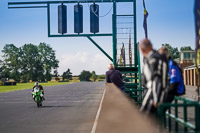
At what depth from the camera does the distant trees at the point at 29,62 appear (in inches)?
5679

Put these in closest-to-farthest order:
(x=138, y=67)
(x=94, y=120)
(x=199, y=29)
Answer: (x=199, y=29), (x=94, y=120), (x=138, y=67)

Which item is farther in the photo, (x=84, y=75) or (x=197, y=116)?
(x=84, y=75)

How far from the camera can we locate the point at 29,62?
154m

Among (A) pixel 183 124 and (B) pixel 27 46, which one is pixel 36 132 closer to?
(A) pixel 183 124

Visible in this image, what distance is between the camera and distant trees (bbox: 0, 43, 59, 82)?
14425cm

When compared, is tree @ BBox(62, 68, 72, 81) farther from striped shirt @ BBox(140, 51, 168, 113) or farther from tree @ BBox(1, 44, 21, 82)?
striped shirt @ BBox(140, 51, 168, 113)

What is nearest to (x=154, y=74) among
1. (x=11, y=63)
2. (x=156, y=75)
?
(x=156, y=75)

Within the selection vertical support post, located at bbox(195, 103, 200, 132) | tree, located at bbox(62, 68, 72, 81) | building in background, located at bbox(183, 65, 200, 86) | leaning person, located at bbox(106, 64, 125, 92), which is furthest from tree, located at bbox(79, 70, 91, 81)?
vertical support post, located at bbox(195, 103, 200, 132)

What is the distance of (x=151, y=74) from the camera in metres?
4.78

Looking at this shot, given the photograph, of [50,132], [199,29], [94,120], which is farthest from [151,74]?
[94,120]

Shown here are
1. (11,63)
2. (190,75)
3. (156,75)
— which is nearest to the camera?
(156,75)

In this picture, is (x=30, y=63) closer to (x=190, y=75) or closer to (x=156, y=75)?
(x=190, y=75)

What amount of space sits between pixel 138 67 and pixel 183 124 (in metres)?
11.0

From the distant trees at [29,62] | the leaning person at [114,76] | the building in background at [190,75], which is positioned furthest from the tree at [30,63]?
the leaning person at [114,76]
